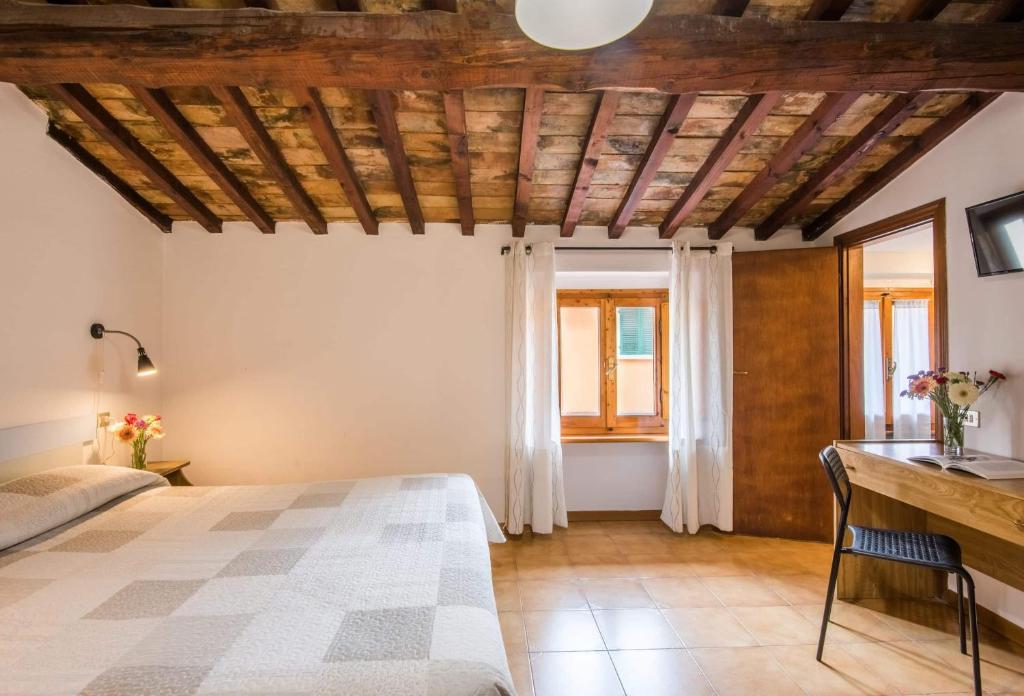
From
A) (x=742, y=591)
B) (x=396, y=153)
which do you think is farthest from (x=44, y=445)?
(x=742, y=591)

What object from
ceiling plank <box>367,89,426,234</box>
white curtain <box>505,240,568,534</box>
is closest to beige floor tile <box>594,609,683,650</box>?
white curtain <box>505,240,568,534</box>

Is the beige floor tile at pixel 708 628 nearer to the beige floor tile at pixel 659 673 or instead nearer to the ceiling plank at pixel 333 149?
the beige floor tile at pixel 659 673

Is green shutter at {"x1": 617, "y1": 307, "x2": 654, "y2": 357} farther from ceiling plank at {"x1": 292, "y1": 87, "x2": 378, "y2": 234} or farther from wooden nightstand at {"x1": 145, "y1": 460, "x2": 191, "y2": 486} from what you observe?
wooden nightstand at {"x1": 145, "y1": 460, "x2": 191, "y2": 486}

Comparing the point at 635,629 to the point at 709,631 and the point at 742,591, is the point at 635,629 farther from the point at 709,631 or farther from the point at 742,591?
the point at 742,591

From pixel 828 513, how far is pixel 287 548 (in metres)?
3.36

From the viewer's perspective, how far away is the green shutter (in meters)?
3.95

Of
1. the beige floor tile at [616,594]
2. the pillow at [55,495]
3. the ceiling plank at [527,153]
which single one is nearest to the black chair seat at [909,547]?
the beige floor tile at [616,594]

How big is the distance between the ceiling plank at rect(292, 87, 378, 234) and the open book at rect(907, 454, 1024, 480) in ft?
10.2

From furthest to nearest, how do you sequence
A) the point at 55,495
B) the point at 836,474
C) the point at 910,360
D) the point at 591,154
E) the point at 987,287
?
the point at 910,360
the point at 591,154
the point at 987,287
the point at 836,474
the point at 55,495

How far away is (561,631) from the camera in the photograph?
2275 millimetres

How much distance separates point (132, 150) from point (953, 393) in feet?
13.8

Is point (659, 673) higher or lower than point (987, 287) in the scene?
lower

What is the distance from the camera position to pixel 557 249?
3572mm

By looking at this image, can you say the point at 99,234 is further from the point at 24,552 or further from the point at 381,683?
the point at 381,683
